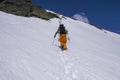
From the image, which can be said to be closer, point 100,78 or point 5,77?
point 5,77

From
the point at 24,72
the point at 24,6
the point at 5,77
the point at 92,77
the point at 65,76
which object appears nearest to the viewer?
the point at 5,77

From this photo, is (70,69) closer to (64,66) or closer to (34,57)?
(64,66)

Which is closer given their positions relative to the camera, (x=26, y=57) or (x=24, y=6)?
(x=26, y=57)

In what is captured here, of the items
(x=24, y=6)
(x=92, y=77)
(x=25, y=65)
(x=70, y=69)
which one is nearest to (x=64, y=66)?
(x=70, y=69)

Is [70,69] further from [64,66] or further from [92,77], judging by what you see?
[92,77]

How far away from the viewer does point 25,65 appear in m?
7.20

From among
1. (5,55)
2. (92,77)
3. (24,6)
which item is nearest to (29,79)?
(5,55)

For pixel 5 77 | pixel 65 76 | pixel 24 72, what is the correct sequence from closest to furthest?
pixel 5 77, pixel 24 72, pixel 65 76

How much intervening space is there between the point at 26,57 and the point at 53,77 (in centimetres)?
203

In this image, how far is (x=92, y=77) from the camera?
307 inches

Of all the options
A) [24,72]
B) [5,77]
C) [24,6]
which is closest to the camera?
[5,77]

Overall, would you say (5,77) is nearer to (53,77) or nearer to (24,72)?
(24,72)

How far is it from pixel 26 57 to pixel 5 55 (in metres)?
0.90

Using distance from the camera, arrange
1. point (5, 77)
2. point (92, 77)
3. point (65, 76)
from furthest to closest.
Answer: point (92, 77) < point (65, 76) < point (5, 77)
